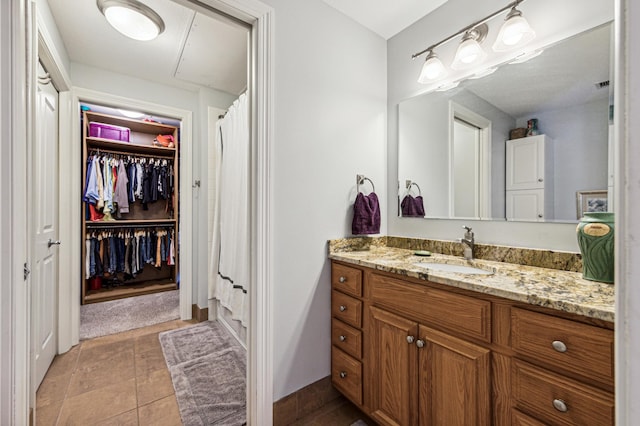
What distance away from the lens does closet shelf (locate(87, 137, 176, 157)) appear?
3281 millimetres

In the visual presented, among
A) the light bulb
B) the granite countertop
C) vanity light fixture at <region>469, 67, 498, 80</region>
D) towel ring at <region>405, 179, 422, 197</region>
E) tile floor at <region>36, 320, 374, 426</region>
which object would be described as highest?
the light bulb

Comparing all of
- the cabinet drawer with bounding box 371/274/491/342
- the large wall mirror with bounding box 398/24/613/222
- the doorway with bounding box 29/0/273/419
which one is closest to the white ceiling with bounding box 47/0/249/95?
the doorway with bounding box 29/0/273/419

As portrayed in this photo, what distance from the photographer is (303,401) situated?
152 centimetres

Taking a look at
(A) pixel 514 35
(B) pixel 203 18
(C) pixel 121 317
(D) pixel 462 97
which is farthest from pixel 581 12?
(C) pixel 121 317

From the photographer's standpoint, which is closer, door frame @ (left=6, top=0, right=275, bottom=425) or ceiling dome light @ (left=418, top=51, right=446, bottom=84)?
door frame @ (left=6, top=0, right=275, bottom=425)

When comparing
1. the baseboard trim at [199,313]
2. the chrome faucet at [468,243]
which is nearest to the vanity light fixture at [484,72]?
the chrome faucet at [468,243]

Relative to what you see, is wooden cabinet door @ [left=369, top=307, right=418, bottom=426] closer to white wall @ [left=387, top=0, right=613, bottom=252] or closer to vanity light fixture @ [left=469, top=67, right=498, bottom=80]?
white wall @ [left=387, top=0, right=613, bottom=252]

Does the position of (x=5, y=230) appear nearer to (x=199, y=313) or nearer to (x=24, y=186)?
(x=24, y=186)

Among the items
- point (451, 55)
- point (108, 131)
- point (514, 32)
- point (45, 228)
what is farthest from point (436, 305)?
point (108, 131)

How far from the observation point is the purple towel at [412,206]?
6.04 ft

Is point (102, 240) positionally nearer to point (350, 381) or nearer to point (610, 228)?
point (350, 381)

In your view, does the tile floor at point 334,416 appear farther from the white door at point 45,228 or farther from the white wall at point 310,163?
the white door at point 45,228

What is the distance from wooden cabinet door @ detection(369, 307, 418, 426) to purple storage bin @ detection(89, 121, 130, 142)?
3763mm

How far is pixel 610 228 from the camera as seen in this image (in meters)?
0.95
